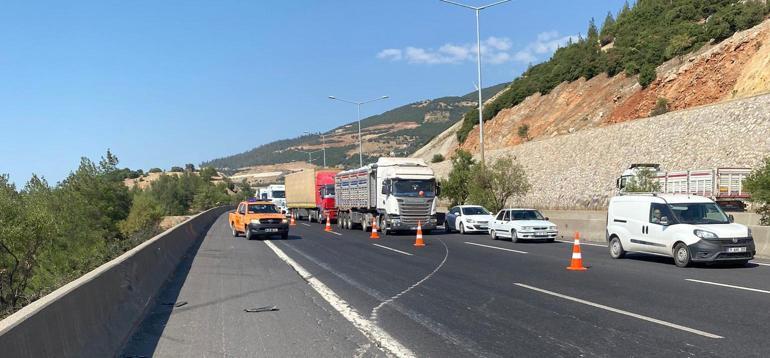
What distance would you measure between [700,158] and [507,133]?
139 ft

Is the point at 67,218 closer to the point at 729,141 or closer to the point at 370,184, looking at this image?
the point at 370,184

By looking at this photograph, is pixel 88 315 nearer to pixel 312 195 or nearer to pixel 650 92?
pixel 312 195

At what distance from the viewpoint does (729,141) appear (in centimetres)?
4019

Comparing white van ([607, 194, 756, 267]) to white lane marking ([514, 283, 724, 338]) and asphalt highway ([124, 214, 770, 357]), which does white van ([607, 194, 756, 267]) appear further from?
white lane marking ([514, 283, 724, 338])

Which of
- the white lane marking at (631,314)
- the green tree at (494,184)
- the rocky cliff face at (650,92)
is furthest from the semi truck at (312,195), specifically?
the white lane marking at (631,314)

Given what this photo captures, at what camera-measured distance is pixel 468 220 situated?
31.2 meters

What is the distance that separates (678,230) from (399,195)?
1621 centimetres

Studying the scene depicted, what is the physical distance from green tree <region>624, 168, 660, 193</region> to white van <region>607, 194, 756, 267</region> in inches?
608

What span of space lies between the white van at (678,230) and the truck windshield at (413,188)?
517 inches

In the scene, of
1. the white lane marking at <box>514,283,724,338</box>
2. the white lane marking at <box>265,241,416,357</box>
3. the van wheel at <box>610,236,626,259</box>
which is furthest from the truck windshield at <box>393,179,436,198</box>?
the white lane marking at <box>514,283,724,338</box>

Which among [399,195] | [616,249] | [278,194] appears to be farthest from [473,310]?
[278,194]

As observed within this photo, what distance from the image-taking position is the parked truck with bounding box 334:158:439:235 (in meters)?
30.1

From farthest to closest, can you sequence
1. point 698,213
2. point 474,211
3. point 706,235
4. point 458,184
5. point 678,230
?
point 458,184 < point 474,211 < point 698,213 < point 678,230 < point 706,235

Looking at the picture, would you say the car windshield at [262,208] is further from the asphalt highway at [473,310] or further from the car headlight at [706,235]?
the car headlight at [706,235]
